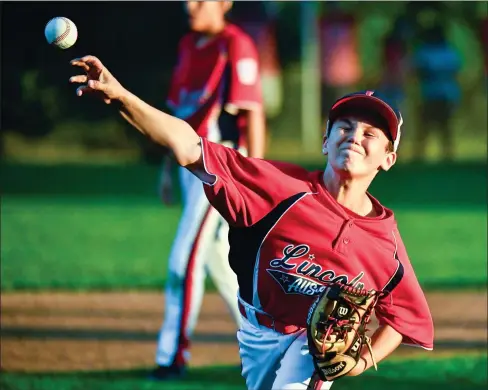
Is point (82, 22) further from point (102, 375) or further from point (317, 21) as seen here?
point (102, 375)

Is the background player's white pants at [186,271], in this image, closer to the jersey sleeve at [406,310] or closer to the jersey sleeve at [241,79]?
the jersey sleeve at [241,79]

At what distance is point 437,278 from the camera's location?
8.24m

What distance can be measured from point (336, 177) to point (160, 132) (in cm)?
73

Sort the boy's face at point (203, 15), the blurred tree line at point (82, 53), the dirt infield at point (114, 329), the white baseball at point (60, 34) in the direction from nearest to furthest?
the white baseball at point (60, 34) → the boy's face at point (203, 15) → the dirt infield at point (114, 329) → the blurred tree line at point (82, 53)

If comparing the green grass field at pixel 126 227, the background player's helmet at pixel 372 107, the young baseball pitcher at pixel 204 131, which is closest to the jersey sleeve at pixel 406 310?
the background player's helmet at pixel 372 107

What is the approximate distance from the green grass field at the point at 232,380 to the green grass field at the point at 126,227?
8.57 feet

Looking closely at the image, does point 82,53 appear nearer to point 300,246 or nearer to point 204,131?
point 204,131

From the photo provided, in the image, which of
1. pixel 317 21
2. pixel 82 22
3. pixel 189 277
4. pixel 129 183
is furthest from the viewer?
pixel 317 21

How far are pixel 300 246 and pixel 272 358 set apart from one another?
41 centimetres

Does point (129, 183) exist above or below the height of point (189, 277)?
below

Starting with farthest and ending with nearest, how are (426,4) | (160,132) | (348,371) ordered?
(426,4), (348,371), (160,132)

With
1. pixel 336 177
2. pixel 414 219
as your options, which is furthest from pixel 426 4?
pixel 336 177

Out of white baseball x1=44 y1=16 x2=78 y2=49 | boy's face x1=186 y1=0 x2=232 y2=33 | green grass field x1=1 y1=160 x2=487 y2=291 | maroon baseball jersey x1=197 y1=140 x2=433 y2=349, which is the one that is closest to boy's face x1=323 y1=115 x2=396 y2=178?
maroon baseball jersey x1=197 y1=140 x2=433 y2=349

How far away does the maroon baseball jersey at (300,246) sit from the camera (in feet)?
10.4
